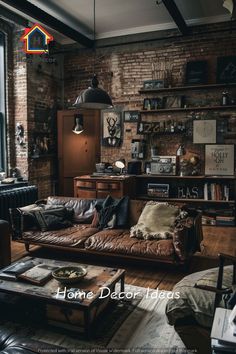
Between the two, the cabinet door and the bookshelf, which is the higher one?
the cabinet door

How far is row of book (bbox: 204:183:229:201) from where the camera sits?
589cm

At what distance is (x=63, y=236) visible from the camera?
13.2ft

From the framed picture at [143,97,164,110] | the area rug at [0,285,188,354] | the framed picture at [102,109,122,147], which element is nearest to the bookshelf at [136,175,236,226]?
the framed picture at [102,109,122,147]

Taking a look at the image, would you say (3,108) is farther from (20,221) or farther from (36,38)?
(20,221)

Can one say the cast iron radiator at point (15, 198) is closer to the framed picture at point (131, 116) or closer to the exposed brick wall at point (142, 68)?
the exposed brick wall at point (142, 68)

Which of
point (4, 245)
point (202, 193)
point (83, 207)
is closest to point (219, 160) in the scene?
point (202, 193)

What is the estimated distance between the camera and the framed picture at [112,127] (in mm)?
6785

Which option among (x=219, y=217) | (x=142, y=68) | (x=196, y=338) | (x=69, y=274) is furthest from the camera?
(x=142, y=68)

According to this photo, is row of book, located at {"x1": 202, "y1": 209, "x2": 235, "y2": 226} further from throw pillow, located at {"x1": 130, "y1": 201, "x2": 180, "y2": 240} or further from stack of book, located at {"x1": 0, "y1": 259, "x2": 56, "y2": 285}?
stack of book, located at {"x1": 0, "y1": 259, "x2": 56, "y2": 285}

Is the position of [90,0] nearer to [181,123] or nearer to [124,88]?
[124,88]

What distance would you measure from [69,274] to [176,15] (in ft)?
14.7

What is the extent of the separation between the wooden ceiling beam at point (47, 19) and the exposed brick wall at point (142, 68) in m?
0.61

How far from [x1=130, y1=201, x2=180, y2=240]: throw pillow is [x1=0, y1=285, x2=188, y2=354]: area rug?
3.29 feet

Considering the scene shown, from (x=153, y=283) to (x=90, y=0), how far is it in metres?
4.48
